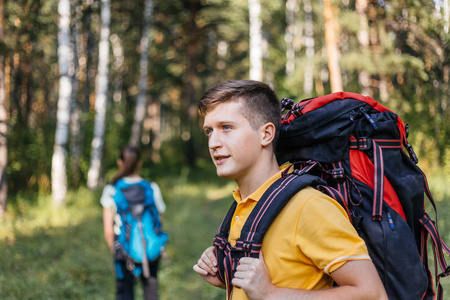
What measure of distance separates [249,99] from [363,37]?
50.2 feet

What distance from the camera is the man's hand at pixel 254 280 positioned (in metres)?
1.57

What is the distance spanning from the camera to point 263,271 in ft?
5.24

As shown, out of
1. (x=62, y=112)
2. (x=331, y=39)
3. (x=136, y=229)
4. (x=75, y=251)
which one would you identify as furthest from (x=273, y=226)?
(x=331, y=39)

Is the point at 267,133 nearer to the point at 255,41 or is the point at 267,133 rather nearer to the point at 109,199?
the point at 109,199

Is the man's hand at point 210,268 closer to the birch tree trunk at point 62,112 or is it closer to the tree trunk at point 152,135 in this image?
the birch tree trunk at point 62,112

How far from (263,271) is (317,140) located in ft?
1.94

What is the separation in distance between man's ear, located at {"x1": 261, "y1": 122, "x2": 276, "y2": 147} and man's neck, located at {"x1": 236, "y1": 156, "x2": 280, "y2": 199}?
0.30ft

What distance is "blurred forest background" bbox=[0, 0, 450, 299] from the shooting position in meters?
6.55

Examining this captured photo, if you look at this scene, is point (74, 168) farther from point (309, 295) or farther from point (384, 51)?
point (309, 295)

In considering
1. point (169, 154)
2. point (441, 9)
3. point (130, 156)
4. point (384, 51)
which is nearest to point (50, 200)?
point (130, 156)

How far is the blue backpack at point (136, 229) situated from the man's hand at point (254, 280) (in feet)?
10.7

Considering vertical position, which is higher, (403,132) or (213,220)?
(403,132)

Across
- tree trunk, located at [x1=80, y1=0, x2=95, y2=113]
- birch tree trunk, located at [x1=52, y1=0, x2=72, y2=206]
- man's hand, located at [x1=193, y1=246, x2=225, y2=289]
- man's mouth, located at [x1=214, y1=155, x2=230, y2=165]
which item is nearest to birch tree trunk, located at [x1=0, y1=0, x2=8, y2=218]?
birch tree trunk, located at [x1=52, y1=0, x2=72, y2=206]

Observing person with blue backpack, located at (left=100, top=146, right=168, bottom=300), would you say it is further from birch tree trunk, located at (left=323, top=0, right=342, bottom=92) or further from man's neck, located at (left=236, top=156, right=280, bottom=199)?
birch tree trunk, located at (left=323, top=0, right=342, bottom=92)
